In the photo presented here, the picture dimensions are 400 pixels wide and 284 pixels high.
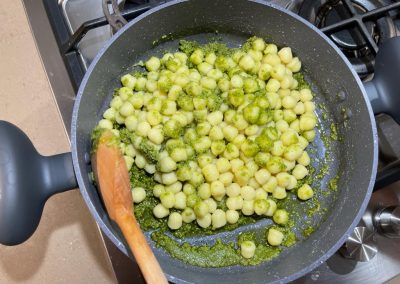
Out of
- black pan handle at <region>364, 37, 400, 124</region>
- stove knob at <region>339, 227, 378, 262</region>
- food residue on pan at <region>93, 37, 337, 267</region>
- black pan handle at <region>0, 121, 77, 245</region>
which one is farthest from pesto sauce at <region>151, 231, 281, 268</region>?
black pan handle at <region>364, 37, 400, 124</region>

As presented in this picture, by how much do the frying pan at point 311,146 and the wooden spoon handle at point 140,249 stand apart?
4 centimetres

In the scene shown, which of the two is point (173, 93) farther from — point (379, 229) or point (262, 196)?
point (379, 229)

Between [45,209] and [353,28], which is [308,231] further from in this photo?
[45,209]

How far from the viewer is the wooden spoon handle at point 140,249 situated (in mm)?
694

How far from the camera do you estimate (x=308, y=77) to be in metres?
1.06

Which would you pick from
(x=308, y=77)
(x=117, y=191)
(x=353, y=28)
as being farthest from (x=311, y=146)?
(x=117, y=191)

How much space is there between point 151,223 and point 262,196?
24 centimetres

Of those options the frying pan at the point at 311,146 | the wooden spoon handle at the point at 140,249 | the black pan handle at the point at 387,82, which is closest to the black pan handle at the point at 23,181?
the frying pan at the point at 311,146

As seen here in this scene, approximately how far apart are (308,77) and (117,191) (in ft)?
1.74

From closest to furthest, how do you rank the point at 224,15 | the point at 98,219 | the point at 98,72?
the point at 98,219, the point at 98,72, the point at 224,15

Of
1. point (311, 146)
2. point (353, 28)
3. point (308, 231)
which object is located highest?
point (353, 28)

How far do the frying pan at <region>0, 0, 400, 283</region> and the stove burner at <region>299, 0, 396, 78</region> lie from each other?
86 mm

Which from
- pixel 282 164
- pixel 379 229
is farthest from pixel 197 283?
pixel 379 229

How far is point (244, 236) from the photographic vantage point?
98 centimetres
